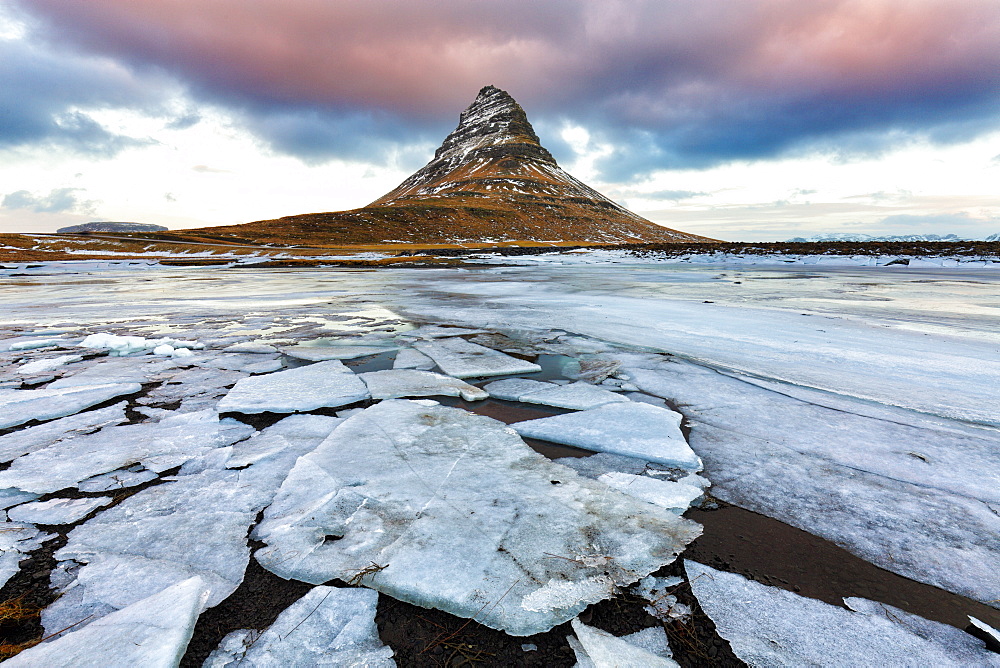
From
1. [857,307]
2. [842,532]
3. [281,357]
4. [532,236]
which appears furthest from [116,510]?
[532,236]

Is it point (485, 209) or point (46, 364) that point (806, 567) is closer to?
point (46, 364)

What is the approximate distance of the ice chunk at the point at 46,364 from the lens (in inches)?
187

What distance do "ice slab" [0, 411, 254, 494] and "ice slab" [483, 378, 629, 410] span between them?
2199mm

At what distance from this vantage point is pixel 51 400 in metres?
3.81

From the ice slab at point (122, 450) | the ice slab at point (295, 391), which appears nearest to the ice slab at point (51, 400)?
the ice slab at point (122, 450)

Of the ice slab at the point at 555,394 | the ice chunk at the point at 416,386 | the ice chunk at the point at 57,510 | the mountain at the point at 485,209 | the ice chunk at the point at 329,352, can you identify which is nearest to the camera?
the ice chunk at the point at 57,510

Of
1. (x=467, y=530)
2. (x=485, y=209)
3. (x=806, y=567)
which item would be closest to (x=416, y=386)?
(x=467, y=530)

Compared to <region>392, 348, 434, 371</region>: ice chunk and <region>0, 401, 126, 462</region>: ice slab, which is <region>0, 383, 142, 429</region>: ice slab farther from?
<region>392, 348, 434, 371</region>: ice chunk

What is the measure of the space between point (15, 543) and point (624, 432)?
3.42m

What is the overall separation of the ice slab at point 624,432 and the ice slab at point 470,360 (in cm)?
143

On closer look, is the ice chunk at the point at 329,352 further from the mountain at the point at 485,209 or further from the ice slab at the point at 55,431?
the mountain at the point at 485,209

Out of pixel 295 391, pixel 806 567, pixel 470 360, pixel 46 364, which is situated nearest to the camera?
pixel 806 567

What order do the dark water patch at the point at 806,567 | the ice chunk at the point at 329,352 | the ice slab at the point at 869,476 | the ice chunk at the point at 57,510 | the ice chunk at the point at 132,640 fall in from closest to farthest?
1. the ice chunk at the point at 132,640
2. the dark water patch at the point at 806,567
3. the ice slab at the point at 869,476
4. the ice chunk at the point at 57,510
5. the ice chunk at the point at 329,352

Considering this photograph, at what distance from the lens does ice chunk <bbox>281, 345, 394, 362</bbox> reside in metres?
5.45
